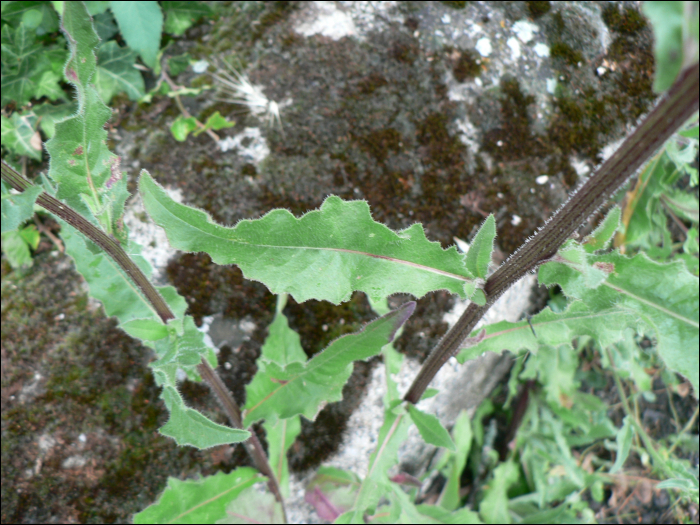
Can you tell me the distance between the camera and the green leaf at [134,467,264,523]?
1456 millimetres

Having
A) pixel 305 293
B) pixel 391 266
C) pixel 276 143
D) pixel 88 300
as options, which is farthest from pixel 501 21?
pixel 88 300

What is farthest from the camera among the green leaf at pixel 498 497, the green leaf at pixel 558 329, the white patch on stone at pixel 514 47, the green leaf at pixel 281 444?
the green leaf at pixel 498 497

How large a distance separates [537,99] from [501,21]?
419 mm

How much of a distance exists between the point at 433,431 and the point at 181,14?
2019 millimetres

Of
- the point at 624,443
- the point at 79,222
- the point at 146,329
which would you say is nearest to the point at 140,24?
the point at 79,222

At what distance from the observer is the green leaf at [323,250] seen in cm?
98

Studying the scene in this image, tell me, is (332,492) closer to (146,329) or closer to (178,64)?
(146,329)

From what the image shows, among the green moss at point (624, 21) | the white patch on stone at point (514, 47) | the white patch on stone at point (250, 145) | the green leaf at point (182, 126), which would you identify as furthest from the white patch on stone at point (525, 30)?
the green leaf at point (182, 126)

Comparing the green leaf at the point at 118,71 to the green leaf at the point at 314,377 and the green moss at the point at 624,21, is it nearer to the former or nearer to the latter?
the green leaf at the point at 314,377

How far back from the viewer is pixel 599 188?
2.80 feet

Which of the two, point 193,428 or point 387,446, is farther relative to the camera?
point 387,446

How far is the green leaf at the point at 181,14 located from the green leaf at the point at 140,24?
0.10 m

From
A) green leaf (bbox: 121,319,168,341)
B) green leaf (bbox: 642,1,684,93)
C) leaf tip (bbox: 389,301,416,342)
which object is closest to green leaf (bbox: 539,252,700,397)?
leaf tip (bbox: 389,301,416,342)

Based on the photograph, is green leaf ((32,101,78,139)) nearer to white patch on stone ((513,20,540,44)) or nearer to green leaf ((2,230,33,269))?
green leaf ((2,230,33,269))
